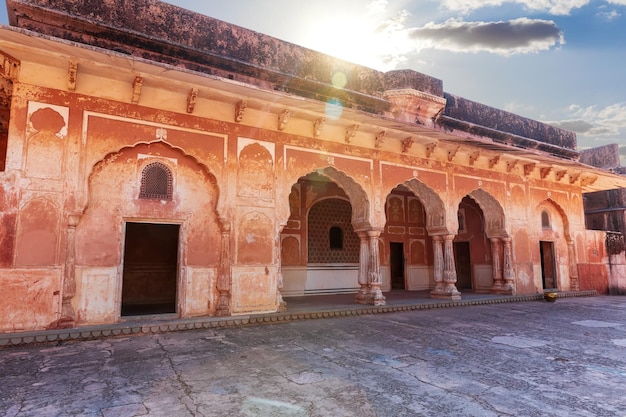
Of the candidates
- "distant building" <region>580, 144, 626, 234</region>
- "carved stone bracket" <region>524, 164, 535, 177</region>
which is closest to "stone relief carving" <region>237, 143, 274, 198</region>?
"carved stone bracket" <region>524, 164, 535, 177</region>

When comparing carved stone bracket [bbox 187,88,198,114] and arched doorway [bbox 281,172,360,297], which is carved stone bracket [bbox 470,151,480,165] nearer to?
arched doorway [bbox 281,172,360,297]

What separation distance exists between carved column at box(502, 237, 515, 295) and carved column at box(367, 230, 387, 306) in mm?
4597

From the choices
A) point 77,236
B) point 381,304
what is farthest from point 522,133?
point 77,236

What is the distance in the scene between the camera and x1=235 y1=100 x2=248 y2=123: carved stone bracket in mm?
7109

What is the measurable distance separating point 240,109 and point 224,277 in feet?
10.1

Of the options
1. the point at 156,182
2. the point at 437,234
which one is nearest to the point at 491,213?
the point at 437,234

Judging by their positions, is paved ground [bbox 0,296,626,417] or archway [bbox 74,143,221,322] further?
archway [bbox 74,143,221,322]

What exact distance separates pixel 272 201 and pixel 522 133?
29.8 feet

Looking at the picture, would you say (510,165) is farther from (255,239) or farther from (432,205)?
(255,239)

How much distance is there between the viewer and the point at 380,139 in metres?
8.92

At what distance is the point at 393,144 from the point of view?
30.7 feet

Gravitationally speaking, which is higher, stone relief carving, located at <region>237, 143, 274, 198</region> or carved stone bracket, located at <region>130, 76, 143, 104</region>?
carved stone bracket, located at <region>130, 76, 143, 104</region>

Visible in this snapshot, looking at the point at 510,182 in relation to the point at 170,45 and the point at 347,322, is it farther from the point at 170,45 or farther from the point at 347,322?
the point at 170,45

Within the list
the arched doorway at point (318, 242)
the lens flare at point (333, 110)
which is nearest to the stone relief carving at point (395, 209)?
the arched doorway at point (318, 242)
